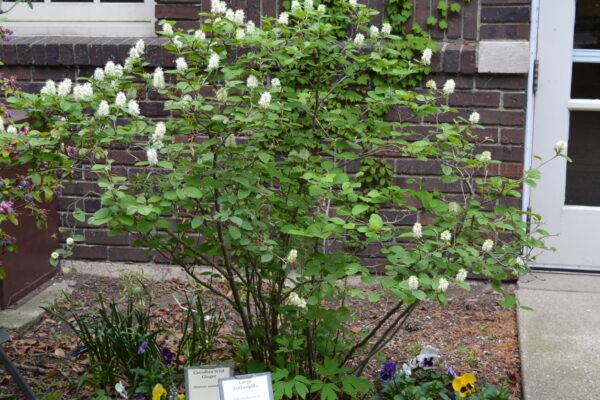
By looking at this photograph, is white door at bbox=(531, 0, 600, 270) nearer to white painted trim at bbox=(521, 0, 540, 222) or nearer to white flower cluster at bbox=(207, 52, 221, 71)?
white painted trim at bbox=(521, 0, 540, 222)

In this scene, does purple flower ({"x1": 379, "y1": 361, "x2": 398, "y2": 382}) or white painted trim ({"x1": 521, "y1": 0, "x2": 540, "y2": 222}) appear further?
white painted trim ({"x1": 521, "y1": 0, "x2": 540, "y2": 222})

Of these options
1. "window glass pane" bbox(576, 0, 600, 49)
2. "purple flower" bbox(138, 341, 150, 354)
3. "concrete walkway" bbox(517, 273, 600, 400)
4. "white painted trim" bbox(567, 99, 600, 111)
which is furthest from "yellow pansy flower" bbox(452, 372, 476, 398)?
"window glass pane" bbox(576, 0, 600, 49)

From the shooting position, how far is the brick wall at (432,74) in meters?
5.12

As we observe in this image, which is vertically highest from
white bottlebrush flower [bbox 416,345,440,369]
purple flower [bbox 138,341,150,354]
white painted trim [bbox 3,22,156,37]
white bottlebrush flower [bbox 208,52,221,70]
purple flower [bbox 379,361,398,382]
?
white painted trim [bbox 3,22,156,37]

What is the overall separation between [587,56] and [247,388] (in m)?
3.47

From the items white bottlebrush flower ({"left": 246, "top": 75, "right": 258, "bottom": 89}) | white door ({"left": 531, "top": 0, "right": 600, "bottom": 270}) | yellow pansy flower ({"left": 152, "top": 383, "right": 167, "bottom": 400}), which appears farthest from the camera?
white door ({"left": 531, "top": 0, "right": 600, "bottom": 270})

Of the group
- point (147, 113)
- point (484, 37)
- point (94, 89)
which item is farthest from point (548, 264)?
point (94, 89)

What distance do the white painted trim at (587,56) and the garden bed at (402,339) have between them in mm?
1516

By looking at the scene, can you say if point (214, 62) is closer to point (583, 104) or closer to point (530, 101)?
point (530, 101)

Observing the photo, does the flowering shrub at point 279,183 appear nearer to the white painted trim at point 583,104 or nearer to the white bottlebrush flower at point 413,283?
the white bottlebrush flower at point 413,283

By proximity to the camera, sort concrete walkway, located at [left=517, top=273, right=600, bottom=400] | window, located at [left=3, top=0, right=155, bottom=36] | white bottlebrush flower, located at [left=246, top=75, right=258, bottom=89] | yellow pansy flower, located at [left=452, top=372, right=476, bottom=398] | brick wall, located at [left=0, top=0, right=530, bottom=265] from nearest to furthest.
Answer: white bottlebrush flower, located at [left=246, top=75, right=258, bottom=89] < yellow pansy flower, located at [left=452, top=372, right=476, bottom=398] < concrete walkway, located at [left=517, top=273, right=600, bottom=400] < brick wall, located at [left=0, top=0, right=530, bottom=265] < window, located at [left=3, top=0, right=155, bottom=36]

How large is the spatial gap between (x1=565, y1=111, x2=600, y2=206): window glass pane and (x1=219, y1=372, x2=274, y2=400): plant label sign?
125 inches

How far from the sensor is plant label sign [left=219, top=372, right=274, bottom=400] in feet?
9.37

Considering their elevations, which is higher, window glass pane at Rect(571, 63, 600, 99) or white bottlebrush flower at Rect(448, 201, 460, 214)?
window glass pane at Rect(571, 63, 600, 99)
